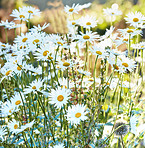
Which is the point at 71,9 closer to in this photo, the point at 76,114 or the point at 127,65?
the point at 127,65

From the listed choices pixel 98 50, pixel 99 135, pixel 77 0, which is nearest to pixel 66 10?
pixel 77 0

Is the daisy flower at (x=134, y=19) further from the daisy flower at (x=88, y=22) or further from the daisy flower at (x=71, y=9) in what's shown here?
the daisy flower at (x=71, y=9)

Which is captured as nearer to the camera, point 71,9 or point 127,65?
point 127,65

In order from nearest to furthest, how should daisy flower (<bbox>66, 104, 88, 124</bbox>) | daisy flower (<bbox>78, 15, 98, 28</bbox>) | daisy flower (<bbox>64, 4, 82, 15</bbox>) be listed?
1. daisy flower (<bbox>66, 104, 88, 124</bbox>)
2. daisy flower (<bbox>78, 15, 98, 28</bbox>)
3. daisy flower (<bbox>64, 4, 82, 15</bbox>)

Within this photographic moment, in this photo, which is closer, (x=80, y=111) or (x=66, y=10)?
(x=80, y=111)

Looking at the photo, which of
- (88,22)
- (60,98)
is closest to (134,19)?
(88,22)

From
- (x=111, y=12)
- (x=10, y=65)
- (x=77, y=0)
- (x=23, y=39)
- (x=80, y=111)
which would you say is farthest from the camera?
(x=77, y=0)

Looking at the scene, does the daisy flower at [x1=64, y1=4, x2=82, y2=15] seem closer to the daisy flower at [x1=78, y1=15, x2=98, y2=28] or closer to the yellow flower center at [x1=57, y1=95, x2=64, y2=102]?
the daisy flower at [x1=78, y1=15, x2=98, y2=28]

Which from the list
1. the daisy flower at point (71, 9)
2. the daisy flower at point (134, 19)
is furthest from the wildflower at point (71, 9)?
the daisy flower at point (134, 19)

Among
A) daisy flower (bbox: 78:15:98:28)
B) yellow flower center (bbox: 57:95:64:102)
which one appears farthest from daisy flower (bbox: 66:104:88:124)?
daisy flower (bbox: 78:15:98:28)

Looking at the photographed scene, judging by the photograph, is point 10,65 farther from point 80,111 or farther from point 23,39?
point 80,111

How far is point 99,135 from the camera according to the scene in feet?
3.77

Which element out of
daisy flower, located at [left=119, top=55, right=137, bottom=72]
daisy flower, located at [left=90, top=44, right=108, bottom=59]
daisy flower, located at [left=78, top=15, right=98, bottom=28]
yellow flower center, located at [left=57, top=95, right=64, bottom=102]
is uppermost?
daisy flower, located at [left=78, top=15, right=98, bottom=28]

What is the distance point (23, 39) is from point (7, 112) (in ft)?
1.30
